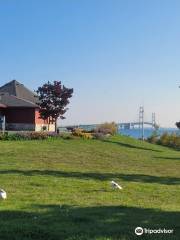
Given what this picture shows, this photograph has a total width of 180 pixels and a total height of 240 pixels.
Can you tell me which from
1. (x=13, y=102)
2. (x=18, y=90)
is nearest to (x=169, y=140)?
(x=13, y=102)

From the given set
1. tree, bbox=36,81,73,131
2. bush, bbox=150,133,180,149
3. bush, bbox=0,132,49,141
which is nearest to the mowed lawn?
bush, bbox=0,132,49,141

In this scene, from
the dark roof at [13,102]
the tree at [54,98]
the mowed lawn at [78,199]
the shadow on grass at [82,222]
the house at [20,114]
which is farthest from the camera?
the dark roof at [13,102]

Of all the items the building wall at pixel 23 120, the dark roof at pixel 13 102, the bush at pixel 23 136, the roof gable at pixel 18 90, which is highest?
the roof gable at pixel 18 90

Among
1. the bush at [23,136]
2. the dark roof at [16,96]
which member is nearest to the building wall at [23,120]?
the dark roof at [16,96]

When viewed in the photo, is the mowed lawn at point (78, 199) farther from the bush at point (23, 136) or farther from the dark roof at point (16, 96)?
the dark roof at point (16, 96)

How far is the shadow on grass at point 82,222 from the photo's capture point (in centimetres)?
844

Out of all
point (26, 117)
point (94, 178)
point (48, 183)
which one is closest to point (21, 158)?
point (94, 178)

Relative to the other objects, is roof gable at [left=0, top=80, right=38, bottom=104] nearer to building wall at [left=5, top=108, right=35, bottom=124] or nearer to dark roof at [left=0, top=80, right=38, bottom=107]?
dark roof at [left=0, top=80, right=38, bottom=107]

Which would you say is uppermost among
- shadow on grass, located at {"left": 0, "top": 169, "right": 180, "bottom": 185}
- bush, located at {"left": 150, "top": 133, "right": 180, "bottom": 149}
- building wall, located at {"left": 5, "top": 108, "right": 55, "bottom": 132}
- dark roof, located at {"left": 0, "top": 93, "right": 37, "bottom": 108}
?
dark roof, located at {"left": 0, "top": 93, "right": 37, "bottom": 108}

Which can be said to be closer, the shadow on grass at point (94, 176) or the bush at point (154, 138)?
the shadow on grass at point (94, 176)

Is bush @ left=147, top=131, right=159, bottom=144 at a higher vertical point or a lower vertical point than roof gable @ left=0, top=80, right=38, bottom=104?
lower

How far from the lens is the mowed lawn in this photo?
888cm

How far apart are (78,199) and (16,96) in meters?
44.1

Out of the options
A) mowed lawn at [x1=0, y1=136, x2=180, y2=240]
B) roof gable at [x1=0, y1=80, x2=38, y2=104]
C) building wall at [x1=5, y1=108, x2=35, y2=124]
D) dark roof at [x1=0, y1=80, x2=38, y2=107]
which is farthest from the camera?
roof gable at [x1=0, y1=80, x2=38, y2=104]
